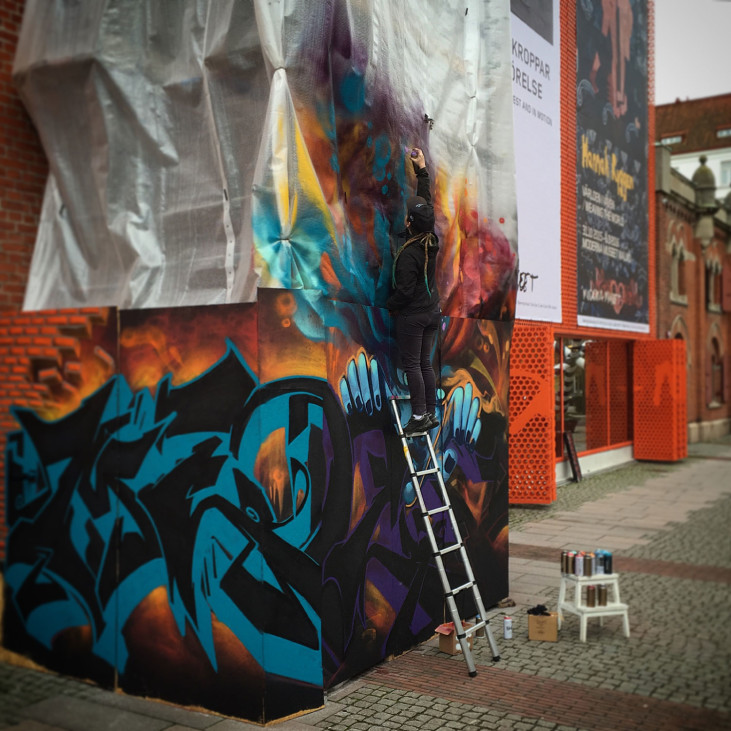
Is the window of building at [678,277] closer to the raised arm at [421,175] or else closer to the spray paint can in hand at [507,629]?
the spray paint can in hand at [507,629]

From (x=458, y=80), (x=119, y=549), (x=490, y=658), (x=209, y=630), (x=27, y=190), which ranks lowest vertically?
(x=490, y=658)

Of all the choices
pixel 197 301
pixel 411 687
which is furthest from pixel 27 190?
pixel 411 687

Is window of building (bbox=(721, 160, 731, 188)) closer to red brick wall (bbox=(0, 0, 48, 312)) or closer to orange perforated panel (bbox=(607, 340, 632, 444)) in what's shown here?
orange perforated panel (bbox=(607, 340, 632, 444))

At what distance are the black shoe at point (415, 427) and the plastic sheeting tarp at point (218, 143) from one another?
38.8 inches

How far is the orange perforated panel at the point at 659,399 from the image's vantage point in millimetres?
21641

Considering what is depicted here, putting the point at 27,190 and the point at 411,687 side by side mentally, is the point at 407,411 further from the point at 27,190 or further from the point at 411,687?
the point at 27,190

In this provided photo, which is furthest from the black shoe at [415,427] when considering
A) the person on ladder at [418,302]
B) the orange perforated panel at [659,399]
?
the orange perforated panel at [659,399]

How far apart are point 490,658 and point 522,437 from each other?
26.2 feet

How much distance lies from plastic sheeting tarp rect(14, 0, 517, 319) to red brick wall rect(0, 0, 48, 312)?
122 millimetres

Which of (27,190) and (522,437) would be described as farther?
(522,437)

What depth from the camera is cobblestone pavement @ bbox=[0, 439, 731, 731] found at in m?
5.34

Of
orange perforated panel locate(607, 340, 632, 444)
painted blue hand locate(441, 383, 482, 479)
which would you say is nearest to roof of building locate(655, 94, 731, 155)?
orange perforated panel locate(607, 340, 632, 444)

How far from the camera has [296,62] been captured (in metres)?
5.52

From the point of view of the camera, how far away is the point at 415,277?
6457mm
